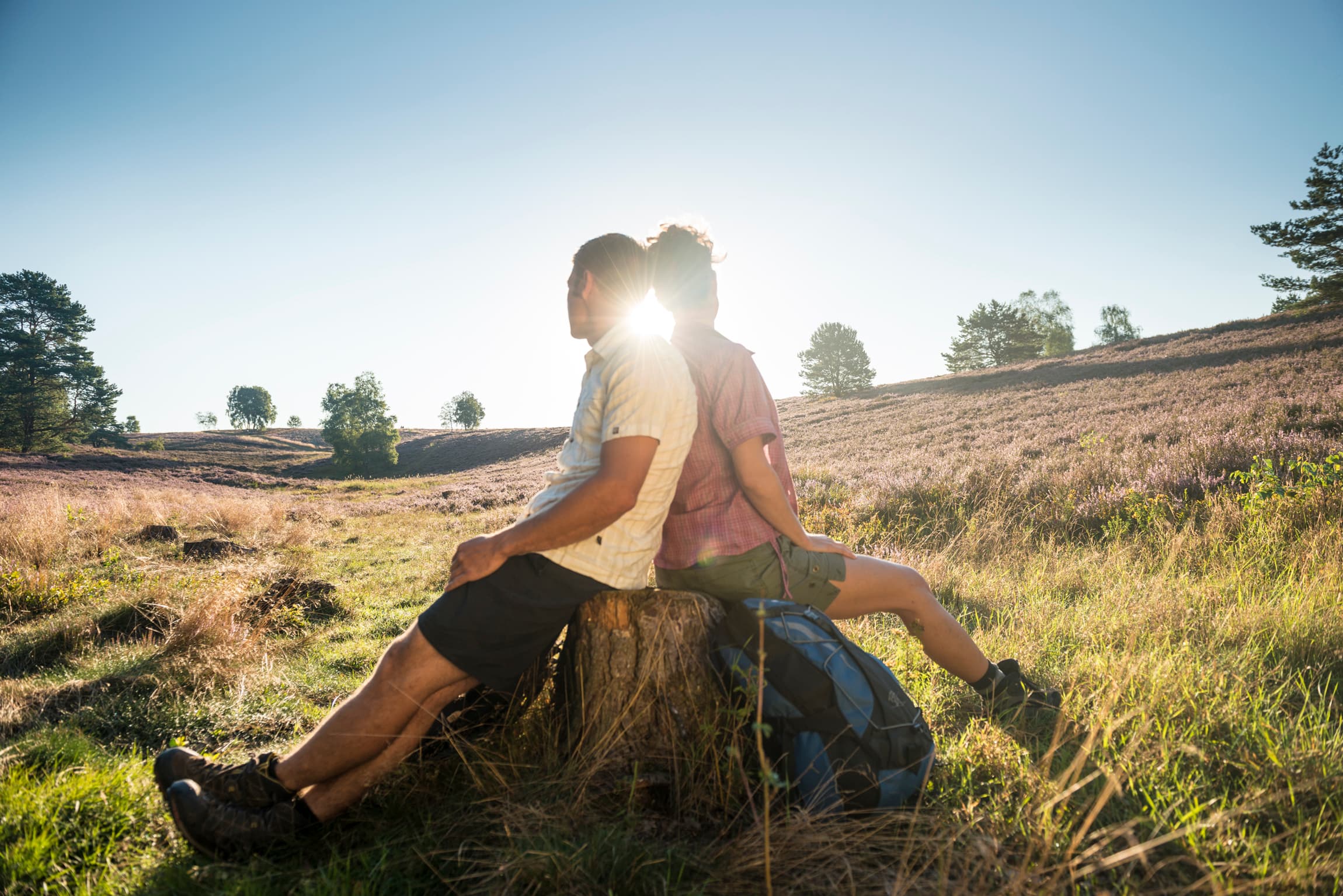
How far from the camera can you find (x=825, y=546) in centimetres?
268

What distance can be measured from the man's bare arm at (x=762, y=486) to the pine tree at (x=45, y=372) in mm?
59591

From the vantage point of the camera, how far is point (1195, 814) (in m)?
1.99

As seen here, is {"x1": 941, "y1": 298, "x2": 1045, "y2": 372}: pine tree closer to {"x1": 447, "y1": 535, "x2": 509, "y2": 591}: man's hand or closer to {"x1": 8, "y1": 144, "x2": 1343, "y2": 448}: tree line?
{"x1": 8, "y1": 144, "x2": 1343, "y2": 448}: tree line

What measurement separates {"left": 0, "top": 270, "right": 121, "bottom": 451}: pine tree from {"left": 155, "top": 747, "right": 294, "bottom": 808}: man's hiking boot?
58.1m

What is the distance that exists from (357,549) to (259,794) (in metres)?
10.8

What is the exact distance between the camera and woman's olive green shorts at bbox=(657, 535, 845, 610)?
2.56 metres

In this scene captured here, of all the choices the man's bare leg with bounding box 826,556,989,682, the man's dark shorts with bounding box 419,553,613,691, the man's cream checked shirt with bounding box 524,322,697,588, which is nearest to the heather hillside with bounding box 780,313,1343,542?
the man's bare leg with bounding box 826,556,989,682

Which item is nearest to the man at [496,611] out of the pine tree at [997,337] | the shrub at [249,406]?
the pine tree at [997,337]

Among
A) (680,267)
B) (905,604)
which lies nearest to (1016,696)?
(905,604)

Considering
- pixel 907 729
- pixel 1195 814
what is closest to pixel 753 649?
pixel 907 729

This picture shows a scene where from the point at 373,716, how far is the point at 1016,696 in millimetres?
2979

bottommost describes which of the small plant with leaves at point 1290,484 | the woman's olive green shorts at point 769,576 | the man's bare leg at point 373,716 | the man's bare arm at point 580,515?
the small plant with leaves at point 1290,484

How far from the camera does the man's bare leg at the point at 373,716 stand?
2.13 meters

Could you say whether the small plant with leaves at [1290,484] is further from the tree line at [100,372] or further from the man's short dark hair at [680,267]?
the tree line at [100,372]
